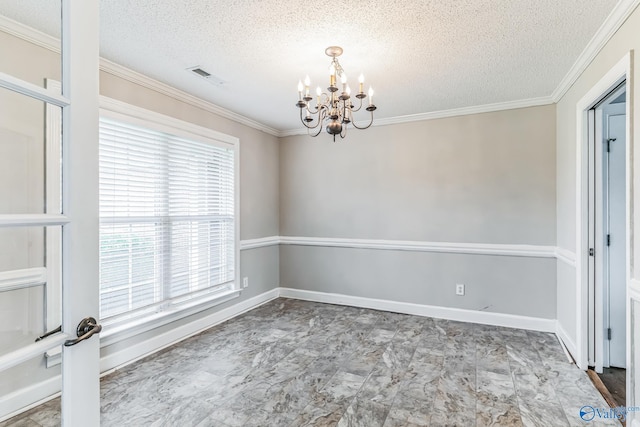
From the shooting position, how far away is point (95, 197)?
1052 mm

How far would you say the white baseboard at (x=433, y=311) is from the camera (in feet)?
11.4

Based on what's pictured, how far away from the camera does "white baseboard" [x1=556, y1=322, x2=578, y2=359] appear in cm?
280

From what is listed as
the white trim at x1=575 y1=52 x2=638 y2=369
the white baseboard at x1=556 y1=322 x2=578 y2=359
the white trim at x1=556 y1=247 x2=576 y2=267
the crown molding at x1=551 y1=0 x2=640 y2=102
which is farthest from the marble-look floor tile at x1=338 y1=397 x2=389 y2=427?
the crown molding at x1=551 y1=0 x2=640 y2=102

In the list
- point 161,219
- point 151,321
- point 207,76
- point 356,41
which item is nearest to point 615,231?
point 356,41

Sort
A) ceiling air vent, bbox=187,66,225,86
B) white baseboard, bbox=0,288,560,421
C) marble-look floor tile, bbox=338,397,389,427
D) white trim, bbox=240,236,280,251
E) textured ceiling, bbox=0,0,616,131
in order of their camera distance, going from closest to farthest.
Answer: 1. textured ceiling, bbox=0,0,616,131
2. marble-look floor tile, bbox=338,397,389,427
3. ceiling air vent, bbox=187,66,225,86
4. white baseboard, bbox=0,288,560,421
5. white trim, bbox=240,236,280,251

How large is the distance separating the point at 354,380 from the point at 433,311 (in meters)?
1.78

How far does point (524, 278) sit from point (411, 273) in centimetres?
118

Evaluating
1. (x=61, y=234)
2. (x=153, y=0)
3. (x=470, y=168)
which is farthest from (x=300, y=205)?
(x=61, y=234)

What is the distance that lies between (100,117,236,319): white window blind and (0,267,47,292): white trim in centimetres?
169

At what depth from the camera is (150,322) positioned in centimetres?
293

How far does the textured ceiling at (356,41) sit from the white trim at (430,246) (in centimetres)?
160

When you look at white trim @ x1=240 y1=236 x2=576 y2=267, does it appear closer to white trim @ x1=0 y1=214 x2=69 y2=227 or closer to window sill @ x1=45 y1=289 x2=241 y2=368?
window sill @ x1=45 y1=289 x2=241 y2=368

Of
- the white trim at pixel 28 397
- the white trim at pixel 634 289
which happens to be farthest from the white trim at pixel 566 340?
the white trim at pixel 28 397

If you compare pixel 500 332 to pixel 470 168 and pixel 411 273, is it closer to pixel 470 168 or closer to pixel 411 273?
pixel 411 273
